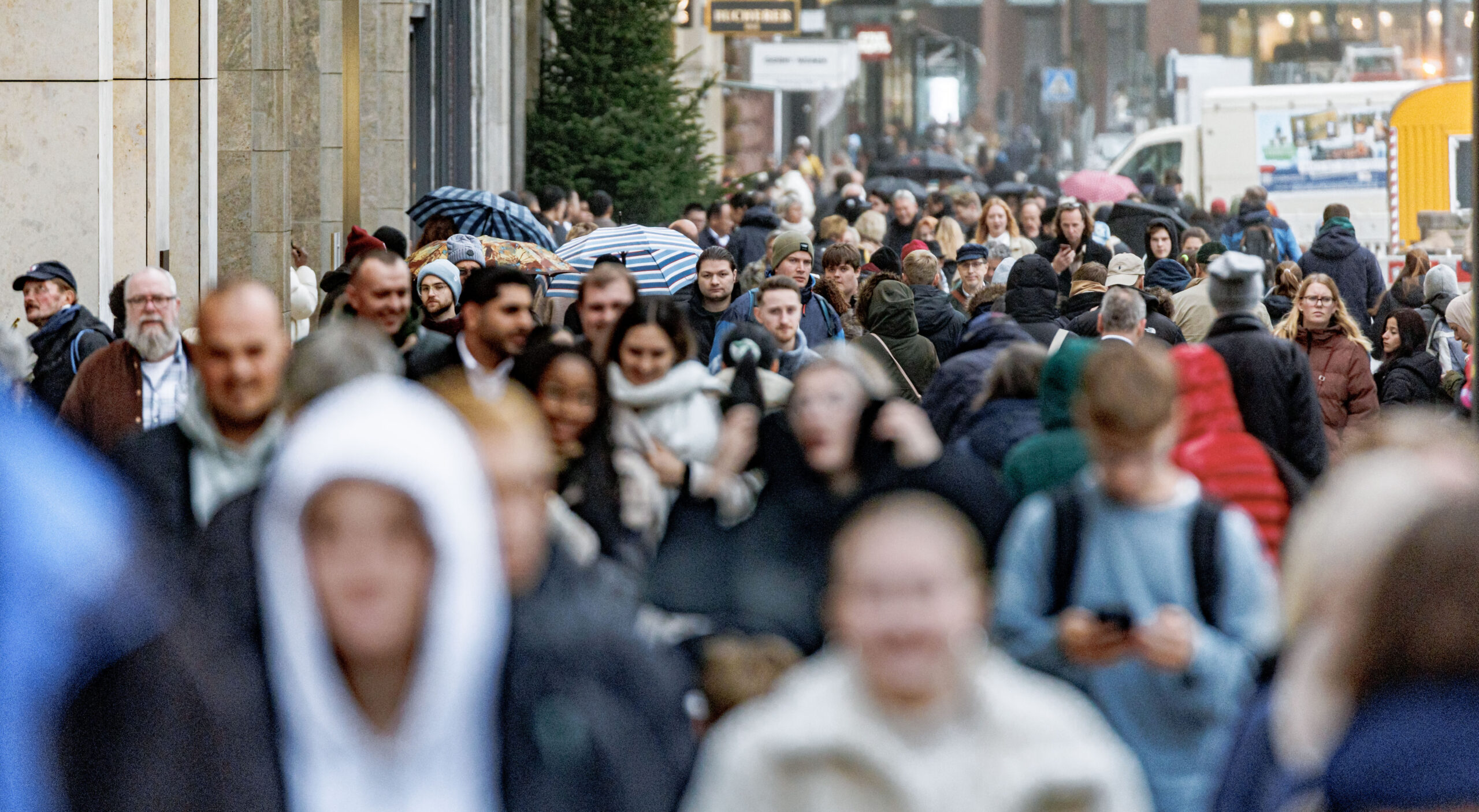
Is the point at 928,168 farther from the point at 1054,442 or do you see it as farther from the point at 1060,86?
the point at 1054,442

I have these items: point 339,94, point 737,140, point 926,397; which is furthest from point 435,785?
point 737,140

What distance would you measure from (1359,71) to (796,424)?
53095 millimetres

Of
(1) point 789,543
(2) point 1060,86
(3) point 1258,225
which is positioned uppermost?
(2) point 1060,86

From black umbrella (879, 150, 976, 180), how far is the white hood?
31133 millimetres

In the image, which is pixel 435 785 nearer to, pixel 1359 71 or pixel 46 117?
pixel 46 117

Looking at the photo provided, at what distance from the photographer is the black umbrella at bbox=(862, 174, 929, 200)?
87.2ft

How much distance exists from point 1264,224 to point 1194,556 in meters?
15.7

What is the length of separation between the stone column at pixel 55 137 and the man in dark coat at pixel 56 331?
1.82m

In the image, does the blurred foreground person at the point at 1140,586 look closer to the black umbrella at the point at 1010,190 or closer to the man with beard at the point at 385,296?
the man with beard at the point at 385,296

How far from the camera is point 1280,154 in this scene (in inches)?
1126

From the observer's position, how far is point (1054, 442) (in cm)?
548

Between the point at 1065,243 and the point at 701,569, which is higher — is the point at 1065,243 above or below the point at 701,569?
above

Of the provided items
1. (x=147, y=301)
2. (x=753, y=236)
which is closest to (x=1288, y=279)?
(x=753, y=236)

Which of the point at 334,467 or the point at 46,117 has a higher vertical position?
the point at 46,117
